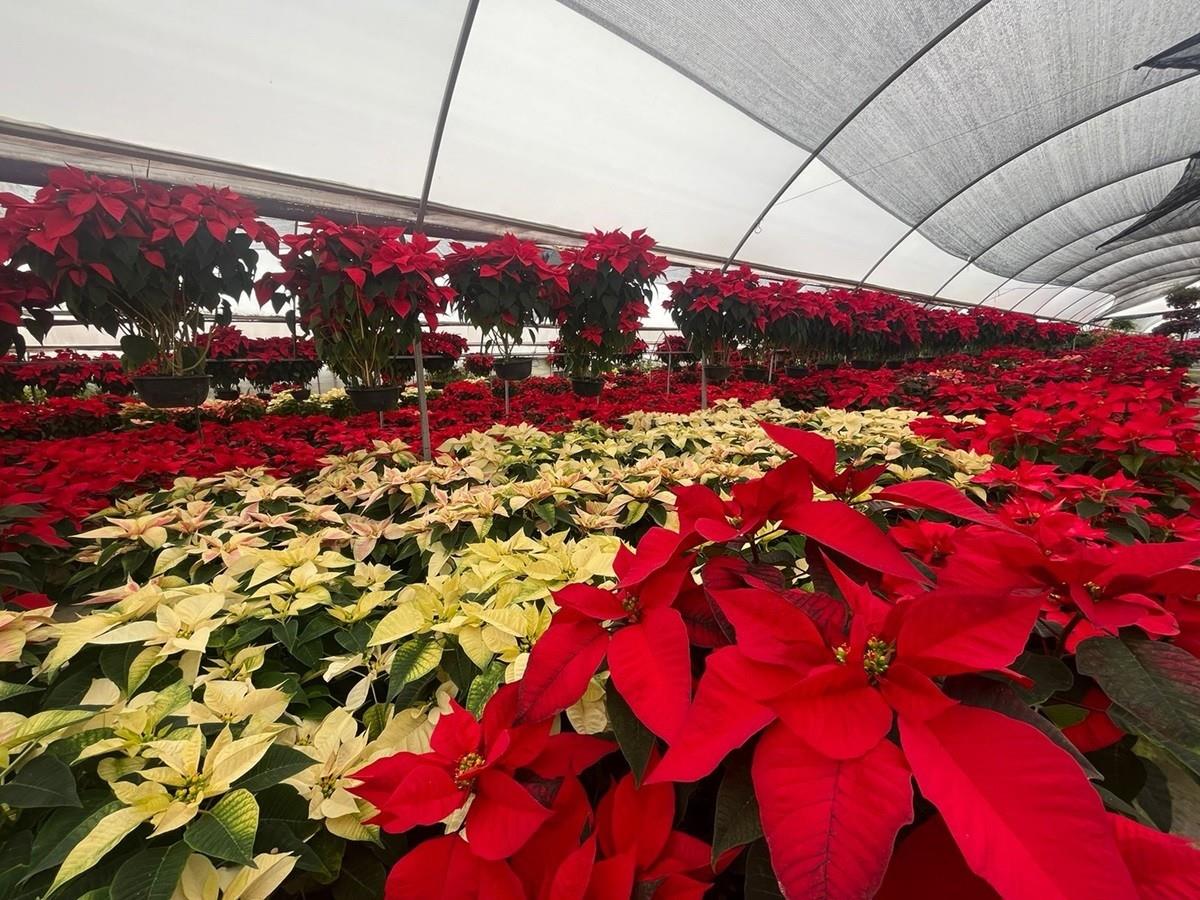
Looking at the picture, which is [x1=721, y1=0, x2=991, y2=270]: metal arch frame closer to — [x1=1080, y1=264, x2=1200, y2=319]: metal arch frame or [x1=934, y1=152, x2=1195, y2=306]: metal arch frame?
[x1=934, y1=152, x2=1195, y2=306]: metal arch frame

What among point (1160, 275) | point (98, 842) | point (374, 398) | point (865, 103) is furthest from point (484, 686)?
point (1160, 275)

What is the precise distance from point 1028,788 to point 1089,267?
2443cm

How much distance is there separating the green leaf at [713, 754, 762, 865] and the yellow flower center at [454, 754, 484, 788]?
0.19m

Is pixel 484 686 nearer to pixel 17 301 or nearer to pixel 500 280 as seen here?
pixel 500 280

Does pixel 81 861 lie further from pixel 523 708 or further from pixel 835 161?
pixel 835 161

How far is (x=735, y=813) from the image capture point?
1.03ft

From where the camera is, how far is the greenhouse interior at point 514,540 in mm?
316

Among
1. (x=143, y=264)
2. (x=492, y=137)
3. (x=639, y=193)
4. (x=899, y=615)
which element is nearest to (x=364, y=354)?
(x=143, y=264)

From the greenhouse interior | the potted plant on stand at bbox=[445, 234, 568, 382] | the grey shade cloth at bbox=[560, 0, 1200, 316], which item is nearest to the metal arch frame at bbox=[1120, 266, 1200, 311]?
the grey shade cloth at bbox=[560, 0, 1200, 316]

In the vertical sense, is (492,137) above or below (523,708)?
above

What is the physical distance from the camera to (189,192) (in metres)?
1.60

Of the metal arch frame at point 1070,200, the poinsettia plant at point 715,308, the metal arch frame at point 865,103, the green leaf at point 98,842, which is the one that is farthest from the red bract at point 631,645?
the metal arch frame at point 1070,200

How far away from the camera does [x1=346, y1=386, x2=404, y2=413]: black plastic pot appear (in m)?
1.87

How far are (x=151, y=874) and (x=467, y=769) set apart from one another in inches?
10.5
